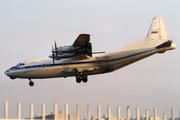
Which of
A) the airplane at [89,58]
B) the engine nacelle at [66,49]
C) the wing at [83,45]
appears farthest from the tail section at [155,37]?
the engine nacelle at [66,49]

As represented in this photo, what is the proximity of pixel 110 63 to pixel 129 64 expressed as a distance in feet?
8.09

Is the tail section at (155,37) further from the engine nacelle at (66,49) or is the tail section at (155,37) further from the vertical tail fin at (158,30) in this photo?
the engine nacelle at (66,49)

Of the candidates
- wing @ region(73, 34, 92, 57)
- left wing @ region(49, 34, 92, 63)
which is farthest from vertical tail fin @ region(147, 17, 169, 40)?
left wing @ region(49, 34, 92, 63)

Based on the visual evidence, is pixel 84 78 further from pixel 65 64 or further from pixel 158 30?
pixel 158 30

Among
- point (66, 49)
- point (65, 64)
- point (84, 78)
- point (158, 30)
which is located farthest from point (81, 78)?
point (158, 30)

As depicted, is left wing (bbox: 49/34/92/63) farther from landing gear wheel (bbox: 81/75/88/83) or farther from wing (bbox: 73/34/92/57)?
landing gear wheel (bbox: 81/75/88/83)

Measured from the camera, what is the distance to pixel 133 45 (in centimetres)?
4600

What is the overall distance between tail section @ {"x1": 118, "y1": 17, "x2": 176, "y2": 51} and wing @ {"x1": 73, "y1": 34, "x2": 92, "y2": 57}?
4384 millimetres

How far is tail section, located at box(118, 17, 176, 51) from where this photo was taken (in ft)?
150

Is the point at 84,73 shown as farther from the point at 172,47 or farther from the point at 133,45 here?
the point at 172,47

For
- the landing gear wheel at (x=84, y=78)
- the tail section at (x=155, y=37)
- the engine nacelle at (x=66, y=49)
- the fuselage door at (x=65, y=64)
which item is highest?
the tail section at (x=155, y=37)

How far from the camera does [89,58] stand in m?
45.5

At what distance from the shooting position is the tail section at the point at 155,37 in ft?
150

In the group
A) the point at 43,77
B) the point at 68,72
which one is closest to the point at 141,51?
the point at 68,72
